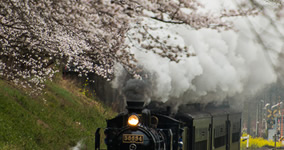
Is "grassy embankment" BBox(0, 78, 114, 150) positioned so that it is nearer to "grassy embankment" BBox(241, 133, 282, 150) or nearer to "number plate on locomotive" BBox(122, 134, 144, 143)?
"number plate on locomotive" BBox(122, 134, 144, 143)

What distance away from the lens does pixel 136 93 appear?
955 centimetres

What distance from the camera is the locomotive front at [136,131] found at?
866 cm

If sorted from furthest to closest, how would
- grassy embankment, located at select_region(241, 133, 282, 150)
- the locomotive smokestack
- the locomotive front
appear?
grassy embankment, located at select_region(241, 133, 282, 150), the locomotive smokestack, the locomotive front

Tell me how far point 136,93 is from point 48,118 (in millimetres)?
8647

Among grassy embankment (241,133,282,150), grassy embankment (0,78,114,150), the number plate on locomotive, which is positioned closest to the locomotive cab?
the number plate on locomotive

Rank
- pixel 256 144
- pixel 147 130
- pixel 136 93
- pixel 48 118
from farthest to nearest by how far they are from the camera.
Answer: pixel 256 144, pixel 48 118, pixel 136 93, pixel 147 130

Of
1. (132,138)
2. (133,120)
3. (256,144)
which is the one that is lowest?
(132,138)

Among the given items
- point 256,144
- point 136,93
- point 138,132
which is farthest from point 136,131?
point 256,144

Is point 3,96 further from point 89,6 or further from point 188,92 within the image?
point 89,6

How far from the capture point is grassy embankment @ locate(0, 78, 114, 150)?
1422 cm

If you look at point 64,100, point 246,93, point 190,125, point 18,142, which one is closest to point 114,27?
point 190,125

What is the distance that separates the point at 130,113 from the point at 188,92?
805 cm

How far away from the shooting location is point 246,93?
74.0 feet

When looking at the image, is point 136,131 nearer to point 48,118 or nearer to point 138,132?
point 138,132
